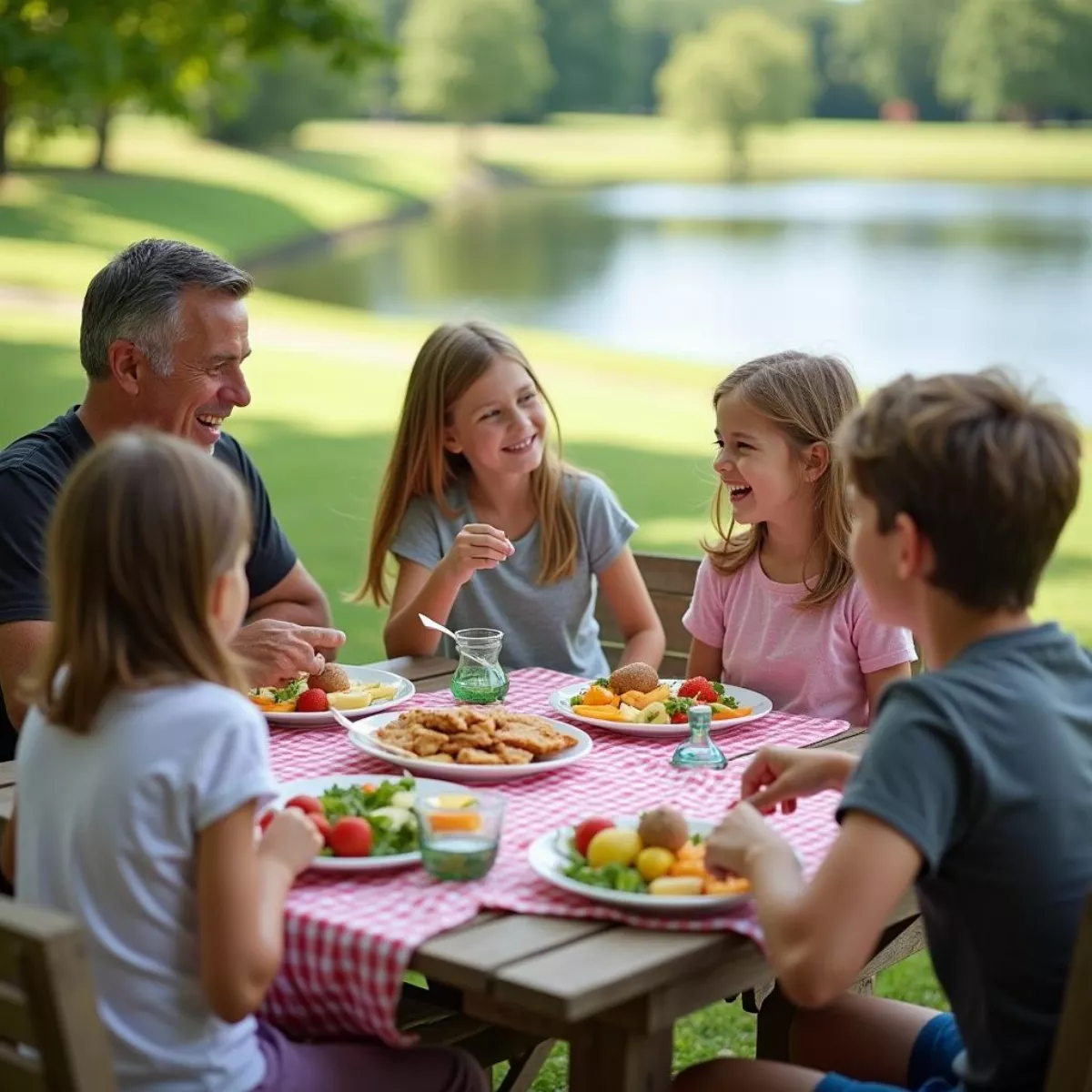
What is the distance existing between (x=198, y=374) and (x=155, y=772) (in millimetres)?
1590

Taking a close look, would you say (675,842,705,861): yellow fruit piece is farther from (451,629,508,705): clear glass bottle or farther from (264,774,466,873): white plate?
(451,629,508,705): clear glass bottle

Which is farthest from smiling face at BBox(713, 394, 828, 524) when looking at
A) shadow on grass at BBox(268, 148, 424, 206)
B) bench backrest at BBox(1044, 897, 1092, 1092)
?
shadow on grass at BBox(268, 148, 424, 206)

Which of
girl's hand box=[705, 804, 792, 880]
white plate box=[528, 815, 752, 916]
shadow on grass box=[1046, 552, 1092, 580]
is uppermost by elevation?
girl's hand box=[705, 804, 792, 880]

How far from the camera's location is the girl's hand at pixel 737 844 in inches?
74.7

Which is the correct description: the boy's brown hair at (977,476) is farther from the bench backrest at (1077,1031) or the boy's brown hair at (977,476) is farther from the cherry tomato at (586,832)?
the cherry tomato at (586,832)

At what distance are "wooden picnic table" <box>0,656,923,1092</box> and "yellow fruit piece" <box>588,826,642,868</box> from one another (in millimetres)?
112

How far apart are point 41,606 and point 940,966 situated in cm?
174

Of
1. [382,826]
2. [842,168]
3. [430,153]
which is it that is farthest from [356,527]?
[430,153]

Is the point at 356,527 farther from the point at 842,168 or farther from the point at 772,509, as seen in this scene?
the point at 842,168

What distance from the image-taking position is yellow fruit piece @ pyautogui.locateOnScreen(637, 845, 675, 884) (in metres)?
1.93

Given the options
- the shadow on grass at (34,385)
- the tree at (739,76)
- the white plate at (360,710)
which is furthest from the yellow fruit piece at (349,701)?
the tree at (739,76)

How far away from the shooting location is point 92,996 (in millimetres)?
1578

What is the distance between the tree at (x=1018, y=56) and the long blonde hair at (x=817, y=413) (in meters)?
10.3

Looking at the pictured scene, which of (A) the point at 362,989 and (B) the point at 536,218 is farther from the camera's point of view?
(B) the point at 536,218
